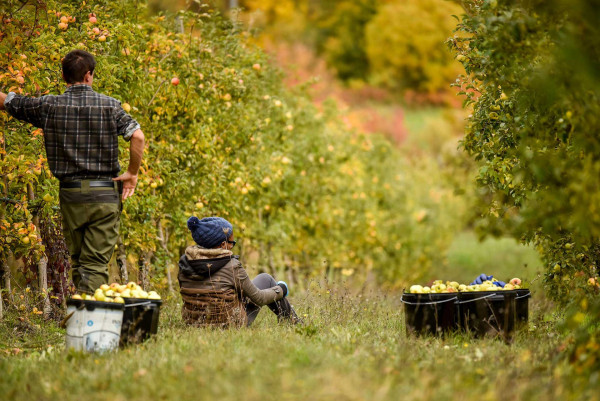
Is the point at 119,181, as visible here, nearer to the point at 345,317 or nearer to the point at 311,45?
the point at 345,317

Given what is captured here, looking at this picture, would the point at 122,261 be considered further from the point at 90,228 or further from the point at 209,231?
the point at 90,228

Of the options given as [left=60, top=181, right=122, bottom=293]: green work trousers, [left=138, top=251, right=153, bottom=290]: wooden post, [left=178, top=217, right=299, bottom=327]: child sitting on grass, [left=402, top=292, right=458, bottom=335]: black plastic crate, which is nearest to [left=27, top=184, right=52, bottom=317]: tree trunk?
[left=138, top=251, right=153, bottom=290]: wooden post

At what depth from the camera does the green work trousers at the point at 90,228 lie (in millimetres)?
4637

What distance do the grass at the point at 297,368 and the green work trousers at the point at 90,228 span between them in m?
0.49

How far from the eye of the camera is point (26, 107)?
464 cm

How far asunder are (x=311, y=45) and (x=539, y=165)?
33.2 m

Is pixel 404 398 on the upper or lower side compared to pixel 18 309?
upper

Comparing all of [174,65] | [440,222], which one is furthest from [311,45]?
[174,65]

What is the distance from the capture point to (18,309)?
5887 mm

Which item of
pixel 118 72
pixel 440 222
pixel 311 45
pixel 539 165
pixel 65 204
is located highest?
pixel 311 45

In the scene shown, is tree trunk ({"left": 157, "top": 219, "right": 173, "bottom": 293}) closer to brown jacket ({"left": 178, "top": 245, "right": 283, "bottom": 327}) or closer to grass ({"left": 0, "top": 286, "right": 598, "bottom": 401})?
brown jacket ({"left": 178, "top": 245, "right": 283, "bottom": 327})

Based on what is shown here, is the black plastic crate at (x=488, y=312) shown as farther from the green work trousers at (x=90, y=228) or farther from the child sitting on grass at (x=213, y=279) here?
the green work trousers at (x=90, y=228)

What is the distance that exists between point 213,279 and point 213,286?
0.17 ft

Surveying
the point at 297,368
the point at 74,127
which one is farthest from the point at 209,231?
the point at 297,368
